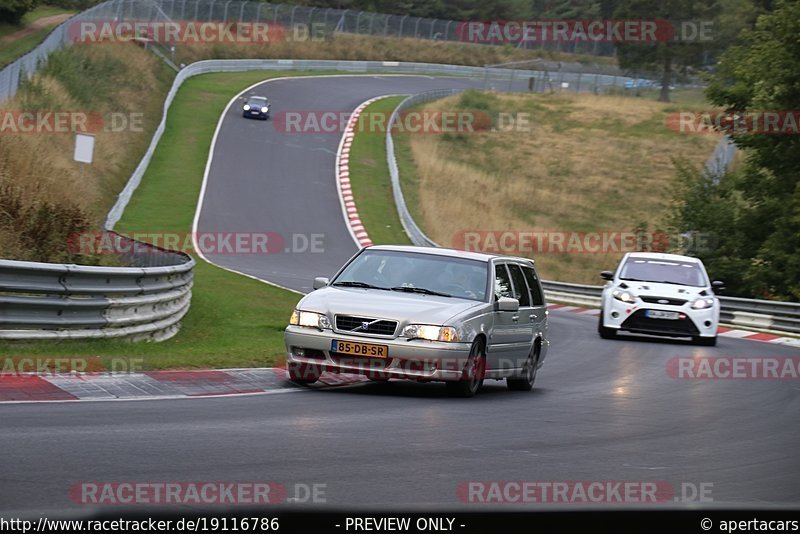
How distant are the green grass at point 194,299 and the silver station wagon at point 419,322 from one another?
5.58 ft

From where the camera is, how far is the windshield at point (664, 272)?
23.2 meters

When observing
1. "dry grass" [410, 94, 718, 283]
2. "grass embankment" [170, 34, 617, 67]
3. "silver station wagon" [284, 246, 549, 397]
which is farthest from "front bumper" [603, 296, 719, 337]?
"grass embankment" [170, 34, 617, 67]

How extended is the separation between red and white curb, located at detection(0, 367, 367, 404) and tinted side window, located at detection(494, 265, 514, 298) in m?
1.91

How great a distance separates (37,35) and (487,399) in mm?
54701

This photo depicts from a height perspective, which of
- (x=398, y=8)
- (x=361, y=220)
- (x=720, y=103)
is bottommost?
(x=361, y=220)

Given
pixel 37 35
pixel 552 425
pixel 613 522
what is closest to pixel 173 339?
pixel 552 425

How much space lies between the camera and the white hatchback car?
2264 centimetres

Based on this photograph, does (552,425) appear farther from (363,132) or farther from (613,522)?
(363,132)

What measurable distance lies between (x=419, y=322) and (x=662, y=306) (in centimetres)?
1168

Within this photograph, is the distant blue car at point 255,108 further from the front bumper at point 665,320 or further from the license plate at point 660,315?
the license plate at point 660,315

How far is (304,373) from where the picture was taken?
1247 cm

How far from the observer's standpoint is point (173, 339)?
648 inches

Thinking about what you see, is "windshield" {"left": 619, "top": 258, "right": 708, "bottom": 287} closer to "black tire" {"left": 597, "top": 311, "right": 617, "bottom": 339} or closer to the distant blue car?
"black tire" {"left": 597, "top": 311, "right": 617, "bottom": 339}

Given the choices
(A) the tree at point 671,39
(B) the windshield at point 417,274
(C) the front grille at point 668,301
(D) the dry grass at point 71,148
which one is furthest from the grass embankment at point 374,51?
(B) the windshield at point 417,274
